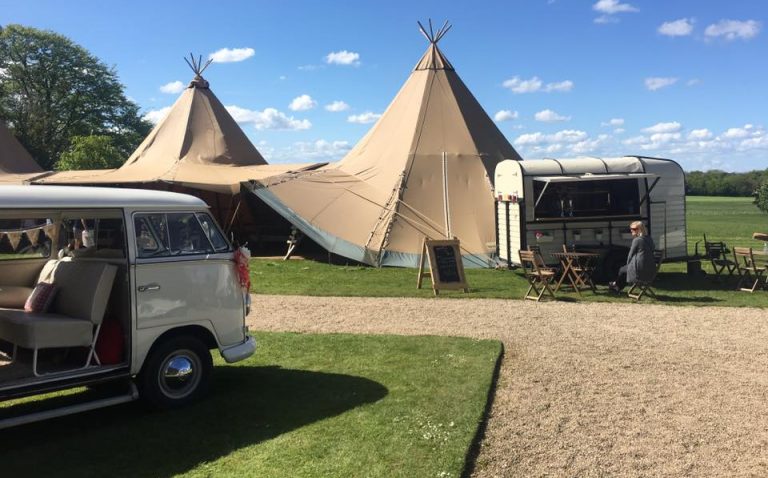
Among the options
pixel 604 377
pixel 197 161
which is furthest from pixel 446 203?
pixel 197 161

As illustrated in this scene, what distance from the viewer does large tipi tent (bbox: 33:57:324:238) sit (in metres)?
19.7

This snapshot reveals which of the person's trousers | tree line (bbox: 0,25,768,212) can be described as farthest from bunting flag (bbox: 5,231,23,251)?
tree line (bbox: 0,25,768,212)

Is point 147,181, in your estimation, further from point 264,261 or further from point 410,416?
point 410,416

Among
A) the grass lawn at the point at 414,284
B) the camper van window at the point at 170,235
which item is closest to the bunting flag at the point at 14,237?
the camper van window at the point at 170,235

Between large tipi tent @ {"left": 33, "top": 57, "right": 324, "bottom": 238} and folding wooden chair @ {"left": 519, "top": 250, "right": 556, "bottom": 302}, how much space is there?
10.4 metres

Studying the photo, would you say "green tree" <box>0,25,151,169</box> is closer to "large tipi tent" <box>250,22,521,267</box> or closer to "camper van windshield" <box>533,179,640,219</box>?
"large tipi tent" <box>250,22,521,267</box>

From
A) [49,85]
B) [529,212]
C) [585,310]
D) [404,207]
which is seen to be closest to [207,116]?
[404,207]

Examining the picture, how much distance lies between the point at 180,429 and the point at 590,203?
10.8m

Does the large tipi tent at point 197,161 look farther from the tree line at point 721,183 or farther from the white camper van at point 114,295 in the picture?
the tree line at point 721,183

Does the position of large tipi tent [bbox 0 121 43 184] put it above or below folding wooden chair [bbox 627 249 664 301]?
above

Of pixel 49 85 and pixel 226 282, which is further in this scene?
pixel 49 85

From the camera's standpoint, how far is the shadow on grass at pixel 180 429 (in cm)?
453

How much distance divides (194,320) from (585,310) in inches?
277

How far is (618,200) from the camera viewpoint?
44.7 feet
